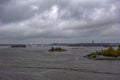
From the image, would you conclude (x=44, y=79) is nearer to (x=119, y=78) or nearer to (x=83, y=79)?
(x=83, y=79)

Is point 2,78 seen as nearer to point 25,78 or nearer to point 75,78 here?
point 25,78

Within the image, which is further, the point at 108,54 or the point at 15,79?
the point at 108,54

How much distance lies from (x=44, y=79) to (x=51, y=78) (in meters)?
1.23

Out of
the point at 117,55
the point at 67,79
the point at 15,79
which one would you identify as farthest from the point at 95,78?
the point at 117,55

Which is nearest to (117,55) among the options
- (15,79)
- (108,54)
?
(108,54)

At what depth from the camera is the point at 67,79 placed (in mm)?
26453

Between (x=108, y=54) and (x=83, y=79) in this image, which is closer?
(x=83, y=79)

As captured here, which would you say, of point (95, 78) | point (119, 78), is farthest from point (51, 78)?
point (119, 78)

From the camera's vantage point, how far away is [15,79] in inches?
1047

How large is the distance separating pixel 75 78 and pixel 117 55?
4469 centimetres

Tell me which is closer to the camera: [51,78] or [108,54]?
[51,78]

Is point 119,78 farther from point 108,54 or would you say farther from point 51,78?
point 108,54

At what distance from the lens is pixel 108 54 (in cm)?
7288

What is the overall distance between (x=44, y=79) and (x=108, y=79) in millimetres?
7244
